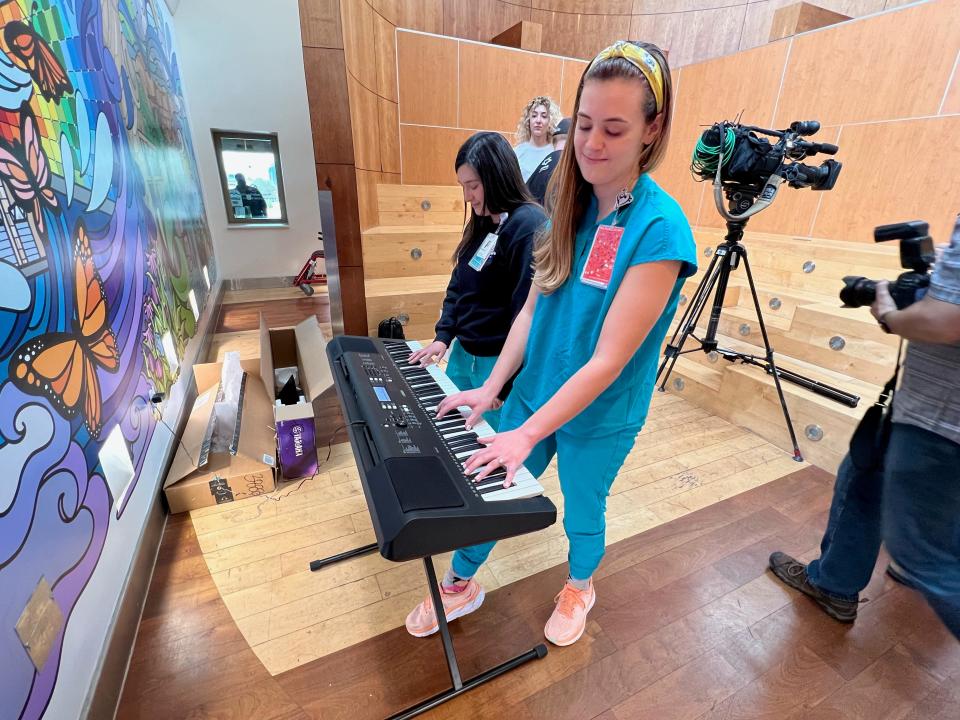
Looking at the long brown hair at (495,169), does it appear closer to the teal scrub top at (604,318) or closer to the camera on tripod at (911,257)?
the teal scrub top at (604,318)

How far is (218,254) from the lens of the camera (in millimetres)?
5711

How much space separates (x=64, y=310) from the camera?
3.92ft

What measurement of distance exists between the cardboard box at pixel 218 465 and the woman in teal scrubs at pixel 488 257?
1.08 m

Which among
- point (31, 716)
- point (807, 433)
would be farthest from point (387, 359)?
point (807, 433)

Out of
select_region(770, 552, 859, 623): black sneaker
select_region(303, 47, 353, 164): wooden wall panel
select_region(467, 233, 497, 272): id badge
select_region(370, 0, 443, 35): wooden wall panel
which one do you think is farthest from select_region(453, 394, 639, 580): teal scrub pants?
select_region(370, 0, 443, 35): wooden wall panel

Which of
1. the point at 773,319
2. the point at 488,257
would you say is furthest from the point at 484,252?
the point at 773,319

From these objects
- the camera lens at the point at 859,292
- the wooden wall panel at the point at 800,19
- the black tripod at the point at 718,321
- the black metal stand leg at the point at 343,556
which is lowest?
the black metal stand leg at the point at 343,556

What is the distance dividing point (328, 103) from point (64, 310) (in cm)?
151

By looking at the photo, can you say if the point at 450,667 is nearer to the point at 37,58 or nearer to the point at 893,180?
the point at 37,58

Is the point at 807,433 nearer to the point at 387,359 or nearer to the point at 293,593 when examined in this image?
the point at 387,359

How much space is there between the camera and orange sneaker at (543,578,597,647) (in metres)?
1.36

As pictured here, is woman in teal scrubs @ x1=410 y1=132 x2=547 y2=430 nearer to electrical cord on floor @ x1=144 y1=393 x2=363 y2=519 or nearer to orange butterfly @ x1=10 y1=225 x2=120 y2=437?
electrical cord on floor @ x1=144 y1=393 x2=363 y2=519

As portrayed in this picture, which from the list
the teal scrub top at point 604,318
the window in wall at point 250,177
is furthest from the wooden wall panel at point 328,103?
the window in wall at point 250,177

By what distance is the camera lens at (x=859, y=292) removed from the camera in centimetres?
114
